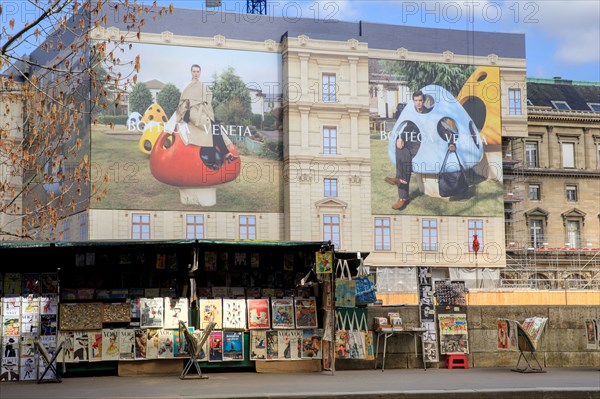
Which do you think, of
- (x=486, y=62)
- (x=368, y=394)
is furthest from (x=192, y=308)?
(x=486, y=62)

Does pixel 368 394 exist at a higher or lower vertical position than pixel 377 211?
lower

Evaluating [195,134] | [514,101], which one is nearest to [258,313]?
[195,134]

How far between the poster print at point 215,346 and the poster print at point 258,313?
691mm

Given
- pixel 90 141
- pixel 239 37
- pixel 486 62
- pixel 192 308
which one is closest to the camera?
pixel 192 308

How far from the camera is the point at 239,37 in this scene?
6631cm

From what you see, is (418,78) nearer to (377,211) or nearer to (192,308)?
(377,211)

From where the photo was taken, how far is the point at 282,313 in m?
20.5

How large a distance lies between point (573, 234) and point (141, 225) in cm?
4216

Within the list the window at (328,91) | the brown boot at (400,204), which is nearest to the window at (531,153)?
the brown boot at (400,204)

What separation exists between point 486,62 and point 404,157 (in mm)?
9523

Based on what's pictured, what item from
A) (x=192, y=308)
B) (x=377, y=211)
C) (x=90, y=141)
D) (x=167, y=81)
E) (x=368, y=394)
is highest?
(x=167, y=81)

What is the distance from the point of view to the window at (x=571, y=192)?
87.9 metres

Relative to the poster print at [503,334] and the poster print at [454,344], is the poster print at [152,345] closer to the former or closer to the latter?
the poster print at [454,344]

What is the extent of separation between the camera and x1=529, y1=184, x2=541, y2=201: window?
8625 centimetres
